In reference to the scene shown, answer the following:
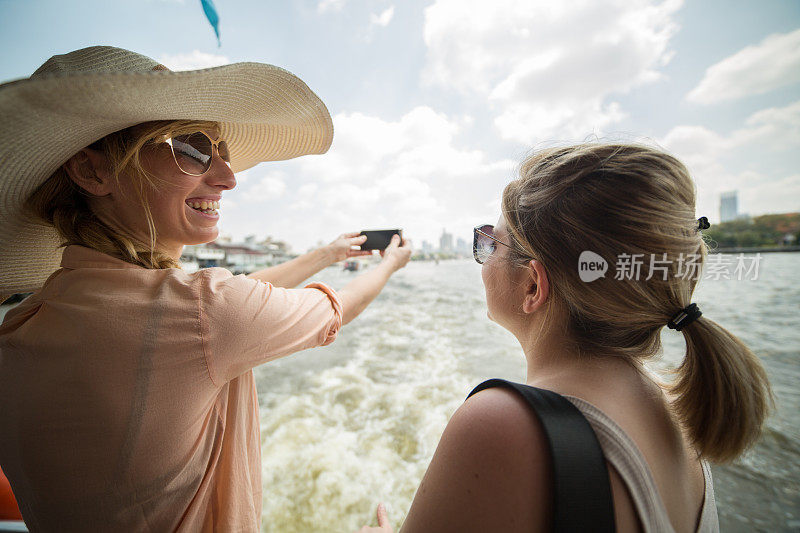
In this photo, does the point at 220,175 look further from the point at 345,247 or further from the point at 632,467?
the point at 632,467

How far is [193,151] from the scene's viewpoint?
1212mm

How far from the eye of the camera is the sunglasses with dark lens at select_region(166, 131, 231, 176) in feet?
3.77

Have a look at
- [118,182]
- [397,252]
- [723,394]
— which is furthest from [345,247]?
[723,394]

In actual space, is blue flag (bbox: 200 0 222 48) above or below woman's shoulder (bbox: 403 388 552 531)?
above

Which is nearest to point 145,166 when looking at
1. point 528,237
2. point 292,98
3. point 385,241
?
point 292,98

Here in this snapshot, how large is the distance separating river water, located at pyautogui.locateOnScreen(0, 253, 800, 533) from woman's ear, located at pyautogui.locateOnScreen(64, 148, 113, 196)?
87.6 inches

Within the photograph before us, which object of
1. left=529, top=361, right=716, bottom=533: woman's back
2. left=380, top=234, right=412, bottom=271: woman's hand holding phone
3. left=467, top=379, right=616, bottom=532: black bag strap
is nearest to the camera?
left=467, top=379, right=616, bottom=532: black bag strap

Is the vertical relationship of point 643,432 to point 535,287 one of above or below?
below

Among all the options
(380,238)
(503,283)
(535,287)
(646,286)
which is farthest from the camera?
(380,238)

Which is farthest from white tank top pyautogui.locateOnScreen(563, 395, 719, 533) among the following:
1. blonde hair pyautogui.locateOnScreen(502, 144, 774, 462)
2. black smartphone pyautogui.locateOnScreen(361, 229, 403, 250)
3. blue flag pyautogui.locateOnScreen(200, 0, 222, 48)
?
blue flag pyautogui.locateOnScreen(200, 0, 222, 48)

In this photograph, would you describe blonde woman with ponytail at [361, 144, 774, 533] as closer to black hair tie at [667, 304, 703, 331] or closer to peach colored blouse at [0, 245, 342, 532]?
black hair tie at [667, 304, 703, 331]

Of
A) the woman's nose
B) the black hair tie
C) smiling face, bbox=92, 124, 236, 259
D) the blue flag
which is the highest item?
the blue flag

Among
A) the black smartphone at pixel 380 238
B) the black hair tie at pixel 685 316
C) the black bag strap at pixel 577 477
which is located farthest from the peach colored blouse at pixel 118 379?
the black hair tie at pixel 685 316

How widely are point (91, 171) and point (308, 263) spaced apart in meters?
1.05
